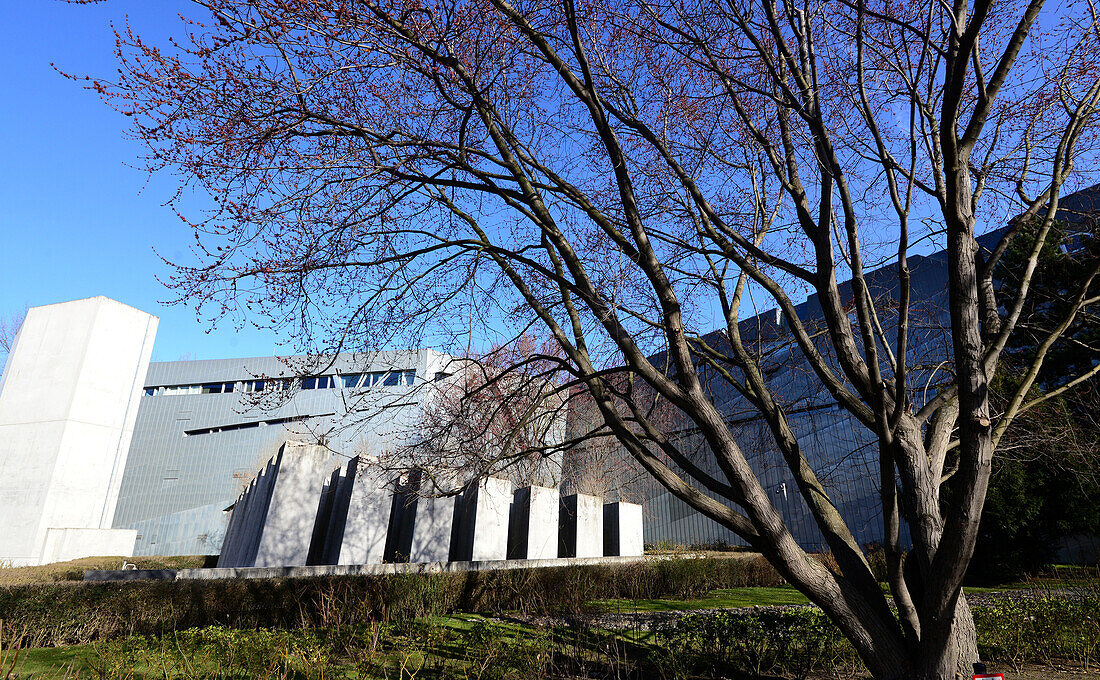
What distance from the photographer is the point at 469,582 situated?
8312 mm

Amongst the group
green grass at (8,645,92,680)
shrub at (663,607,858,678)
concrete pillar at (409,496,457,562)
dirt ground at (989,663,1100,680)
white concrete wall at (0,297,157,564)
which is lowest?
green grass at (8,645,92,680)

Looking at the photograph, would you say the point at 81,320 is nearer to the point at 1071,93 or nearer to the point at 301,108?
the point at 301,108

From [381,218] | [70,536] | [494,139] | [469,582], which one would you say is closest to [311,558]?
[469,582]

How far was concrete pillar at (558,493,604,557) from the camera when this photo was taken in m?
14.1

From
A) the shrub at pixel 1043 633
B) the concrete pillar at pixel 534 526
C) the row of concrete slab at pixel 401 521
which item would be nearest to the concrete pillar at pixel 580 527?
the row of concrete slab at pixel 401 521

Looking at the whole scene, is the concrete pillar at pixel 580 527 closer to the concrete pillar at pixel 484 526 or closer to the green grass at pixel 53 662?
the concrete pillar at pixel 484 526

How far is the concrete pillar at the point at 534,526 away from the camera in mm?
13188

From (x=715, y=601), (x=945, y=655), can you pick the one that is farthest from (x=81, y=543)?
(x=945, y=655)

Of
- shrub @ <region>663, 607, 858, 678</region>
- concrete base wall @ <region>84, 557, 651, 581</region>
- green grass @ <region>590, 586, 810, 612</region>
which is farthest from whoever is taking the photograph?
green grass @ <region>590, 586, 810, 612</region>

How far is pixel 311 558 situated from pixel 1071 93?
1348cm

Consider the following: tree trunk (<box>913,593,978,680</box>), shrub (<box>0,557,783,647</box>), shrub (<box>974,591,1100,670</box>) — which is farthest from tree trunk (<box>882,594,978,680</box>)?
shrub (<box>0,557,783,647</box>)

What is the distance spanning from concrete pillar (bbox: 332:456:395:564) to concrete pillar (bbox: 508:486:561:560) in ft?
10.9

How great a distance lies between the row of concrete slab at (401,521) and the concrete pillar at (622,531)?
0.03 meters

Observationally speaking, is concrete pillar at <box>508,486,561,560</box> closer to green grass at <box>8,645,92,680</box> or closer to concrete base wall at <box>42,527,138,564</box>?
green grass at <box>8,645,92,680</box>
